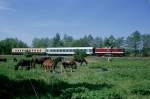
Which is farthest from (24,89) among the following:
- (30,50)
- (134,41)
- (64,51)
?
(134,41)

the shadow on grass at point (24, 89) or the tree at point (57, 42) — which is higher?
the tree at point (57, 42)

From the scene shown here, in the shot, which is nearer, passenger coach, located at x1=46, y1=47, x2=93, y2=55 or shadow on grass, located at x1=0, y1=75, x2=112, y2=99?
shadow on grass, located at x1=0, y1=75, x2=112, y2=99

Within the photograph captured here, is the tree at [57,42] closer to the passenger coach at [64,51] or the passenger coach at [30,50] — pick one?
the passenger coach at [30,50]

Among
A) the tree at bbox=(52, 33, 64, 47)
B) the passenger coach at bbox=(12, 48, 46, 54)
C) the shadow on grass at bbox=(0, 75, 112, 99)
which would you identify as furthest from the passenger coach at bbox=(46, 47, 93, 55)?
the shadow on grass at bbox=(0, 75, 112, 99)

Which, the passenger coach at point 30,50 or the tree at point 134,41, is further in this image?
the tree at point 134,41

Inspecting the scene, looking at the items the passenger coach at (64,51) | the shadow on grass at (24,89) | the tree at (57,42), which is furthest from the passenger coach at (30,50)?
the shadow on grass at (24,89)

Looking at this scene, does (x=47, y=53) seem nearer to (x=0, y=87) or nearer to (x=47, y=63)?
(x=47, y=63)

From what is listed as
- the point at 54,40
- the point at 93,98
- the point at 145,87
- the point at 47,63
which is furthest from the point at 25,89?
the point at 54,40

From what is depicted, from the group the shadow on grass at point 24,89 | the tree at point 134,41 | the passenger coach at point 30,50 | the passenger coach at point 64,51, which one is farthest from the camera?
the tree at point 134,41

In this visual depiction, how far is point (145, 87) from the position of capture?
558 inches

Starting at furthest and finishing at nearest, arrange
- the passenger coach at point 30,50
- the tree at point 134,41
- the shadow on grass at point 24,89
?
the tree at point 134,41 < the passenger coach at point 30,50 < the shadow on grass at point 24,89

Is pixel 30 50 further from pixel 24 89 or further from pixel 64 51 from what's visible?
pixel 24 89

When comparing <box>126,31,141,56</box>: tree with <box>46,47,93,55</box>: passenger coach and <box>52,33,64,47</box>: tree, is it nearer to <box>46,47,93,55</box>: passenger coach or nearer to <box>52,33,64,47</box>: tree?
<box>52,33,64,47</box>: tree

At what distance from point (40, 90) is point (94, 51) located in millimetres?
67447
